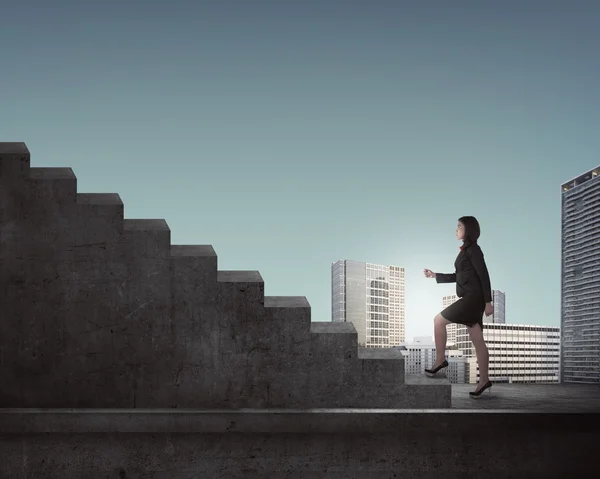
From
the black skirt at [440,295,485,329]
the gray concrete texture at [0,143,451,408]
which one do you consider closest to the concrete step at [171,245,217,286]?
the gray concrete texture at [0,143,451,408]

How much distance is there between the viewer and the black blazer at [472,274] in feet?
22.2

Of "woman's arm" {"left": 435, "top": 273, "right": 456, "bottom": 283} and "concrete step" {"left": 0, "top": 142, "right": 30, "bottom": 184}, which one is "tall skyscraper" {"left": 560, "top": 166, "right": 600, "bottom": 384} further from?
"concrete step" {"left": 0, "top": 142, "right": 30, "bottom": 184}

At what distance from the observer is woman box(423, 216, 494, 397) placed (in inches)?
266

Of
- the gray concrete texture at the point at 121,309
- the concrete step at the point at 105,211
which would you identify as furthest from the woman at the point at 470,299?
the concrete step at the point at 105,211

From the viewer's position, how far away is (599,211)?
34.0 ft

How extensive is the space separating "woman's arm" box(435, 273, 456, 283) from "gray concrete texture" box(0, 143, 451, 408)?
92.3 inches

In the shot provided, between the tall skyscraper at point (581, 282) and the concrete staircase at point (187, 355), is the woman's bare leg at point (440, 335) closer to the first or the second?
the concrete staircase at point (187, 355)

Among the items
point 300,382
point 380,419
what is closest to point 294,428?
point 300,382

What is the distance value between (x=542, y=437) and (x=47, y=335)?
235 inches

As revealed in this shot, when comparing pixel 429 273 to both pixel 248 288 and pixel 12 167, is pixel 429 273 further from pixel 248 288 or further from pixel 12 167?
pixel 12 167

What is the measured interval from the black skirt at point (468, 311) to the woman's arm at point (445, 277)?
0.34 metres

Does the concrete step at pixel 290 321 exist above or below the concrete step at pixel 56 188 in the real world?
below

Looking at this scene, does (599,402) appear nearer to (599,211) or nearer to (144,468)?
(599,211)

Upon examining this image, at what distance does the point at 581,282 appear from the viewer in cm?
1059
